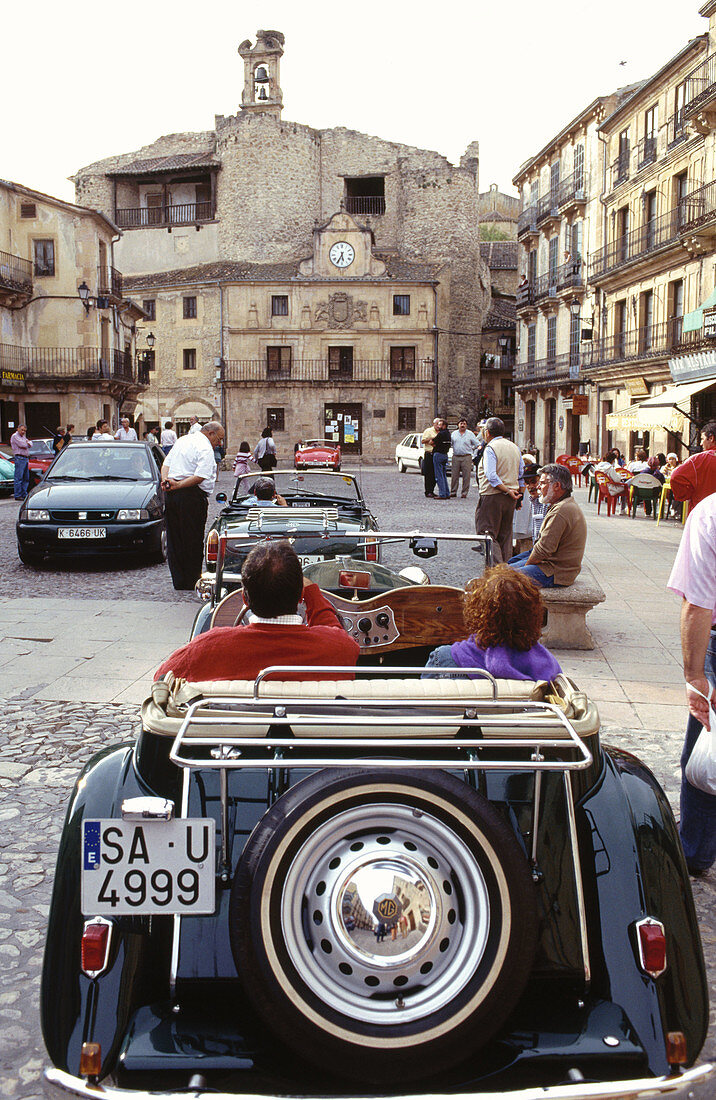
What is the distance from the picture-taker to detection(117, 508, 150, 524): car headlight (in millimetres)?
11908

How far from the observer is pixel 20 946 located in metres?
3.31

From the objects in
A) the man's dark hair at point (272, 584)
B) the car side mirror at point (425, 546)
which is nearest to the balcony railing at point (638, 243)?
the car side mirror at point (425, 546)

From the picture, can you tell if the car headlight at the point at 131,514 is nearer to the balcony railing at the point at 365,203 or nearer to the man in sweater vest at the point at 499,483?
the man in sweater vest at the point at 499,483

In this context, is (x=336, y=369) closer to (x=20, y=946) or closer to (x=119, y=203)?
(x=119, y=203)

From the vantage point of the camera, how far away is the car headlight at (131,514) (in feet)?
39.1

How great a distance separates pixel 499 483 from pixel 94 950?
9153 millimetres

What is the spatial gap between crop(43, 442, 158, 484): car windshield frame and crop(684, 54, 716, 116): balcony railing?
19.7m

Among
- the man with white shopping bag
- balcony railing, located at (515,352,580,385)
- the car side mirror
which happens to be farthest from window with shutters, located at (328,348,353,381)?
the man with white shopping bag

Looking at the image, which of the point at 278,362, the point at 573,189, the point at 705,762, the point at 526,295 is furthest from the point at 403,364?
the point at 705,762

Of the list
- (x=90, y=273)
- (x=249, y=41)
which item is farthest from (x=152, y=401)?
(x=249, y=41)

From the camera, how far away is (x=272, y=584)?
317 cm

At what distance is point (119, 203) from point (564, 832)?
214 feet

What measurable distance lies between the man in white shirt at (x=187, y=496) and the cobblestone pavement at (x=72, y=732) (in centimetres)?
45

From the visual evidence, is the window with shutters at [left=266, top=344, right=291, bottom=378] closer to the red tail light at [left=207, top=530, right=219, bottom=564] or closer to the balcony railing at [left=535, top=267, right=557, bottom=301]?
the balcony railing at [left=535, top=267, right=557, bottom=301]
